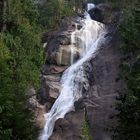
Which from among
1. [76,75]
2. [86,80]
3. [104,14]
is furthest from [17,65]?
[104,14]

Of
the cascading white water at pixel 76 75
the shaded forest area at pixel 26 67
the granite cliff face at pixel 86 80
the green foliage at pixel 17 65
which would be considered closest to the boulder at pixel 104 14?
the granite cliff face at pixel 86 80

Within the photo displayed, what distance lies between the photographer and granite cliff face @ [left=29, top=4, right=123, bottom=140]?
1056 inches

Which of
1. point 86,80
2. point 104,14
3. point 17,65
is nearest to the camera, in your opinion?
point 17,65

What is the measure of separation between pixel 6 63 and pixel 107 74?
22.6 ft

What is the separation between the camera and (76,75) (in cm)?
3272

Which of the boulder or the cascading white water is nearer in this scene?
the cascading white water

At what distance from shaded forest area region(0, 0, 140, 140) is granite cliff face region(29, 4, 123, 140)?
1397 mm

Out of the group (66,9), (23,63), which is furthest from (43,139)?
(66,9)

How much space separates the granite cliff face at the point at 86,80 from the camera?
88.0 ft

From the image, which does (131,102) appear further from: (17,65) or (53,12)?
(53,12)

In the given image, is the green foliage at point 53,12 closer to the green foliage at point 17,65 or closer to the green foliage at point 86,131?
the green foliage at point 17,65

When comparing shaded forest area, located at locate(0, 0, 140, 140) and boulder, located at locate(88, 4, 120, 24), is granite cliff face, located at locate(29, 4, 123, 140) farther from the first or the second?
shaded forest area, located at locate(0, 0, 140, 140)

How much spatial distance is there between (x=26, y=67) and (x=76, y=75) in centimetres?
384

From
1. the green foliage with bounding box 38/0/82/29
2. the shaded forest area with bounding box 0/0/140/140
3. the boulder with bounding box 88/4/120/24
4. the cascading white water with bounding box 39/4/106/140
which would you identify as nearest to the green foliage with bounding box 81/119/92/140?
the cascading white water with bounding box 39/4/106/140
